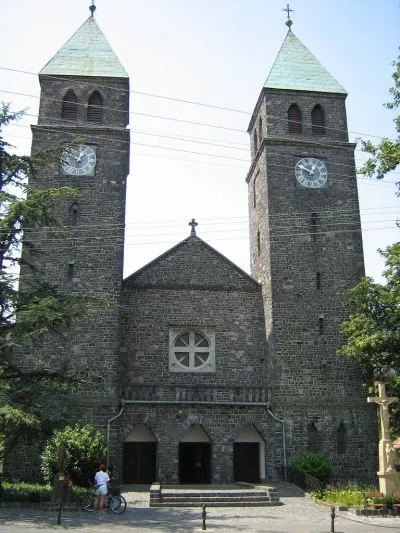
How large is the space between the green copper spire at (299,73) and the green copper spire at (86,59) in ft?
26.6

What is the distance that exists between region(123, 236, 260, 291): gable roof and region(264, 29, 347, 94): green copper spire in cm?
940

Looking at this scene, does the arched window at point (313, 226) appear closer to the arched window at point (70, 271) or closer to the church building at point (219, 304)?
the church building at point (219, 304)

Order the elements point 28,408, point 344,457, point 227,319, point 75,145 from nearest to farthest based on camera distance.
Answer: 1. point 28,408
2. point 75,145
3. point 344,457
4. point 227,319

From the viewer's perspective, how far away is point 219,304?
93.8 feet

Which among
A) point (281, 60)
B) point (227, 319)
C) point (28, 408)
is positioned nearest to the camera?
point (28, 408)

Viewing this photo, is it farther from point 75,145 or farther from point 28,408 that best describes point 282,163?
point 28,408

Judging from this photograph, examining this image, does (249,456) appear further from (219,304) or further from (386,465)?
(386,465)

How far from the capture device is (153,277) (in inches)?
1133

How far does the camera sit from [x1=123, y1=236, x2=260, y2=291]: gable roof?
28703 millimetres

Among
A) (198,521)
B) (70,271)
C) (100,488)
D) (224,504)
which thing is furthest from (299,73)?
(198,521)

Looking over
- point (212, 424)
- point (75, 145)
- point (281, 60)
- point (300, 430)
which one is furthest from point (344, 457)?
point (281, 60)

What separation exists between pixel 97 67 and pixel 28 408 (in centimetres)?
2034

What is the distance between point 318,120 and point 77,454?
2017 centimetres

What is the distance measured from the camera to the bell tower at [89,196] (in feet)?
84.6
